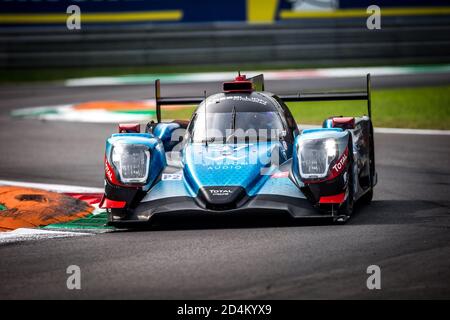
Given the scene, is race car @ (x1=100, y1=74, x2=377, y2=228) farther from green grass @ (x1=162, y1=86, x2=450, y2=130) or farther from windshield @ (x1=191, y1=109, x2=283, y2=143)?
green grass @ (x1=162, y1=86, x2=450, y2=130)

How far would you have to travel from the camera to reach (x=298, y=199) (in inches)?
372

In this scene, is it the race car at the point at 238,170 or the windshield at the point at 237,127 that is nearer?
the race car at the point at 238,170

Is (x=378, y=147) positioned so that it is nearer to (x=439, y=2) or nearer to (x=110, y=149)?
(x=110, y=149)

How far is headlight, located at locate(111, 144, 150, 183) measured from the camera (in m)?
9.74

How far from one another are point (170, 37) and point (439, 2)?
→ 695 cm

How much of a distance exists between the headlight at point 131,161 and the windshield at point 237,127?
0.69 metres

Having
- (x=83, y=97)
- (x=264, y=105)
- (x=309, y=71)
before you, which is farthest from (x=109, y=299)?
(x=309, y=71)

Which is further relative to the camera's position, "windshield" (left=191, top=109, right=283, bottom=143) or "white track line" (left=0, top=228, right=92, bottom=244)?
"windshield" (left=191, top=109, right=283, bottom=143)

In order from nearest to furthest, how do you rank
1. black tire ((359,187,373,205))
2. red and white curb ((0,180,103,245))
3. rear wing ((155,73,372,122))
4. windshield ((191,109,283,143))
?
red and white curb ((0,180,103,245)) → windshield ((191,109,283,143)) → black tire ((359,187,373,205)) → rear wing ((155,73,372,122))

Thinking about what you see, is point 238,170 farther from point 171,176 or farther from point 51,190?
point 51,190

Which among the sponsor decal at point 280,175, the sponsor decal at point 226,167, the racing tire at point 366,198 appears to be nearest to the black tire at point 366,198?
the racing tire at point 366,198

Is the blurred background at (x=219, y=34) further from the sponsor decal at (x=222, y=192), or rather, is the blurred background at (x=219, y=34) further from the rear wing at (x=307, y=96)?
the sponsor decal at (x=222, y=192)

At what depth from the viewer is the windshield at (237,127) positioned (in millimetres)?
10273

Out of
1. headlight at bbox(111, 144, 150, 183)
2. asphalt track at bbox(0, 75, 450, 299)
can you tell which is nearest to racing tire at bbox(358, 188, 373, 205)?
asphalt track at bbox(0, 75, 450, 299)
